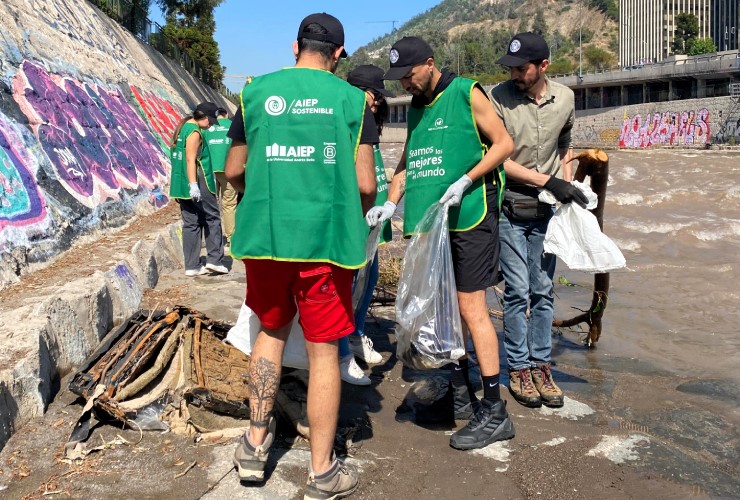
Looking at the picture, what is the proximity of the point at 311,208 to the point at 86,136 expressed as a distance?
632 cm

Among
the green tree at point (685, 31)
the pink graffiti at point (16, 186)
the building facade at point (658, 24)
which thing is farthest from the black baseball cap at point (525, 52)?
the building facade at point (658, 24)

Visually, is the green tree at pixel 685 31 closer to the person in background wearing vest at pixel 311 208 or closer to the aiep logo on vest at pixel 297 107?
the person in background wearing vest at pixel 311 208

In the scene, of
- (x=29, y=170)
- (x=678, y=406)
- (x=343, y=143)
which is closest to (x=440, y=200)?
(x=343, y=143)

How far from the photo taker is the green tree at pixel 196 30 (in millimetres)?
32000

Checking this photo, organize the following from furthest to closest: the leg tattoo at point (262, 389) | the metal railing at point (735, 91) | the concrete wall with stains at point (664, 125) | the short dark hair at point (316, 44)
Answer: the concrete wall with stains at point (664, 125)
the metal railing at point (735, 91)
the leg tattoo at point (262, 389)
the short dark hair at point (316, 44)

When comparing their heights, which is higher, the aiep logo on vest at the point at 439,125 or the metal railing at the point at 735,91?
the metal railing at the point at 735,91

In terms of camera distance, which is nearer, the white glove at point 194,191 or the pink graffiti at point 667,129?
the white glove at point 194,191

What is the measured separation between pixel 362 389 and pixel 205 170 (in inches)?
162

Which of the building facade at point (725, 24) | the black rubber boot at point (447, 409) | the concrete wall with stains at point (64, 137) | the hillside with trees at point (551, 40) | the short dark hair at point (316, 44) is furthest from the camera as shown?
the hillside with trees at point (551, 40)

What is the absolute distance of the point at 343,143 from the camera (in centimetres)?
273

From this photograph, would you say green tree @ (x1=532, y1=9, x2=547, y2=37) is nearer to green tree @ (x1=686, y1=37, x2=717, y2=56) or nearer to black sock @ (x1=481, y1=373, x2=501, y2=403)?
green tree @ (x1=686, y1=37, x2=717, y2=56)

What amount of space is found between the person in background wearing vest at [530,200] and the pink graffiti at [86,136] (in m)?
4.59

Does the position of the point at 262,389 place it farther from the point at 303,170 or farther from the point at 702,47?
the point at 702,47

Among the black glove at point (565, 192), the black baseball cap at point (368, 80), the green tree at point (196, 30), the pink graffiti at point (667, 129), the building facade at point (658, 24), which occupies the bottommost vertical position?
the black glove at point (565, 192)
